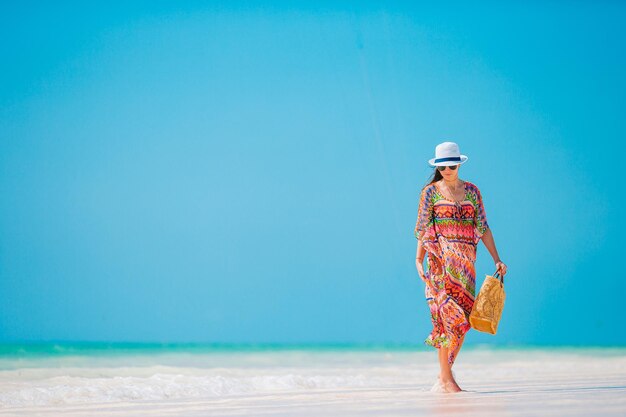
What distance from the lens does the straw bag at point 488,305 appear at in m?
4.84

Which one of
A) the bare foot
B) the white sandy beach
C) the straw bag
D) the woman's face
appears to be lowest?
the white sandy beach

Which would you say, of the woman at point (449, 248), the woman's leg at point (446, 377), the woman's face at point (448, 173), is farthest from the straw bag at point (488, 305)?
the woman's face at point (448, 173)

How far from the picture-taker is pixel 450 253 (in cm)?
501

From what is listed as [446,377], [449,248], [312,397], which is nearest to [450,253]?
[449,248]

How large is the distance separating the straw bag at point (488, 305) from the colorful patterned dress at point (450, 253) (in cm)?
13

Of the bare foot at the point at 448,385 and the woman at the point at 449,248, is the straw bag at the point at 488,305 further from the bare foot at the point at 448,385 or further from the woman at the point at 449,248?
the bare foot at the point at 448,385

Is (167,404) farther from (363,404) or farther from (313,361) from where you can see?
(313,361)

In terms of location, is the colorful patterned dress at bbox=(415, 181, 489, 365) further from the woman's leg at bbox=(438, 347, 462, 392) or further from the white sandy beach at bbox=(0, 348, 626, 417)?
the white sandy beach at bbox=(0, 348, 626, 417)

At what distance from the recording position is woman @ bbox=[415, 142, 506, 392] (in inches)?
196

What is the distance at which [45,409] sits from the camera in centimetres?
461

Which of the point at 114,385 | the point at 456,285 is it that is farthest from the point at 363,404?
the point at 114,385

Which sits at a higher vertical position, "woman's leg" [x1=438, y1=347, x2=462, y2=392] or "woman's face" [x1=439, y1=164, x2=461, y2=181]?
"woman's face" [x1=439, y1=164, x2=461, y2=181]

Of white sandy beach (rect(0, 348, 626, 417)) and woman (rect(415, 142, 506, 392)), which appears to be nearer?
white sandy beach (rect(0, 348, 626, 417))

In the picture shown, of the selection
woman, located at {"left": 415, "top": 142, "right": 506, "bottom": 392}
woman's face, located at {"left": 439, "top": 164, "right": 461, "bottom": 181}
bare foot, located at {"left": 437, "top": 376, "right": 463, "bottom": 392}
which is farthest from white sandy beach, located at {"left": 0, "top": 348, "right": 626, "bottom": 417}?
woman's face, located at {"left": 439, "top": 164, "right": 461, "bottom": 181}
